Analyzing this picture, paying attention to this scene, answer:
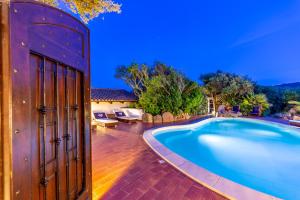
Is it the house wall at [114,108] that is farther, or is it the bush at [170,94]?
the house wall at [114,108]

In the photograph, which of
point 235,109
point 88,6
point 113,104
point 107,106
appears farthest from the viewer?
point 235,109

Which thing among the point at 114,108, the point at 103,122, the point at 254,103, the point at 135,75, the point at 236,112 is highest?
the point at 135,75

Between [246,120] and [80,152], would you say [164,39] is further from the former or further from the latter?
[80,152]

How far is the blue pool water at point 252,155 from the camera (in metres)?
4.81

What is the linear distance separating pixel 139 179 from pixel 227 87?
17517 millimetres

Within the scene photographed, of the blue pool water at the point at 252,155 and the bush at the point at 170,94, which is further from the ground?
the bush at the point at 170,94

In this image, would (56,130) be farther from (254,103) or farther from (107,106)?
(254,103)

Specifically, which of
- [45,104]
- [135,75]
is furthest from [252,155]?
[135,75]

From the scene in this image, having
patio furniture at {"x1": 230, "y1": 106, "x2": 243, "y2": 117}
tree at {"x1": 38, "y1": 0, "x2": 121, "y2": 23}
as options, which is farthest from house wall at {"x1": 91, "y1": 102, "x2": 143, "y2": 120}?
tree at {"x1": 38, "y1": 0, "x2": 121, "y2": 23}

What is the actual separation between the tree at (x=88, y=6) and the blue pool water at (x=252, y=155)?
19.2 ft

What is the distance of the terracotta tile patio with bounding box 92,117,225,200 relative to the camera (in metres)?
2.96

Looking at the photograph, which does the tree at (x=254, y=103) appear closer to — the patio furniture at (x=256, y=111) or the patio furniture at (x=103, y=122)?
the patio furniture at (x=256, y=111)

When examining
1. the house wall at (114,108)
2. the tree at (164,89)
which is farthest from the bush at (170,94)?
the house wall at (114,108)

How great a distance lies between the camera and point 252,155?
683 centimetres
